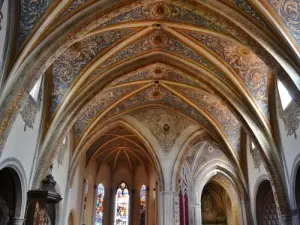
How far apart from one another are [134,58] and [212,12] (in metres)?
3.43

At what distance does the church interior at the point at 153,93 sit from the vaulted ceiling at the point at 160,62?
1.3 inches

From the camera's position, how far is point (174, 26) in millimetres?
9766

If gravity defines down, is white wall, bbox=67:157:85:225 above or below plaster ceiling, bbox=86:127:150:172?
below

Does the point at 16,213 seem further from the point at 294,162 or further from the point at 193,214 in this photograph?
the point at 193,214

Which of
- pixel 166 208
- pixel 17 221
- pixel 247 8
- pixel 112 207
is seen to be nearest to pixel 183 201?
pixel 166 208

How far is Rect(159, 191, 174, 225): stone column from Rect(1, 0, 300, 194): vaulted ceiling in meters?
2.17

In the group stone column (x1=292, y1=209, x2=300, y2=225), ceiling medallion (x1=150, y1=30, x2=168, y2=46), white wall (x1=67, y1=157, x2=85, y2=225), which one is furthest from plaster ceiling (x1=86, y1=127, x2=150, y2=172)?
stone column (x1=292, y1=209, x2=300, y2=225)

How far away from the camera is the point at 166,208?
14.2 metres

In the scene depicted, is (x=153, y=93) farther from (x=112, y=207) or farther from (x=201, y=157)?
(x=112, y=207)

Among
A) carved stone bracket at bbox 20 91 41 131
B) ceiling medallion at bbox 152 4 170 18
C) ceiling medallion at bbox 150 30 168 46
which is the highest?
ceiling medallion at bbox 152 4 170 18

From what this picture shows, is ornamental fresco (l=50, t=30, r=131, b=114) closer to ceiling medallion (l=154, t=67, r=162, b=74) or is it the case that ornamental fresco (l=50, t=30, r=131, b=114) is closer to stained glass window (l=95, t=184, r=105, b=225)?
ceiling medallion (l=154, t=67, r=162, b=74)

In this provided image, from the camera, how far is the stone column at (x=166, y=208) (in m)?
14.0

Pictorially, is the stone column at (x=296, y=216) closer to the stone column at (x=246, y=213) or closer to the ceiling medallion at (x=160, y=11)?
the stone column at (x=246, y=213)

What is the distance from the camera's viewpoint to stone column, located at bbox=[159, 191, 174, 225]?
13992 millimetres
